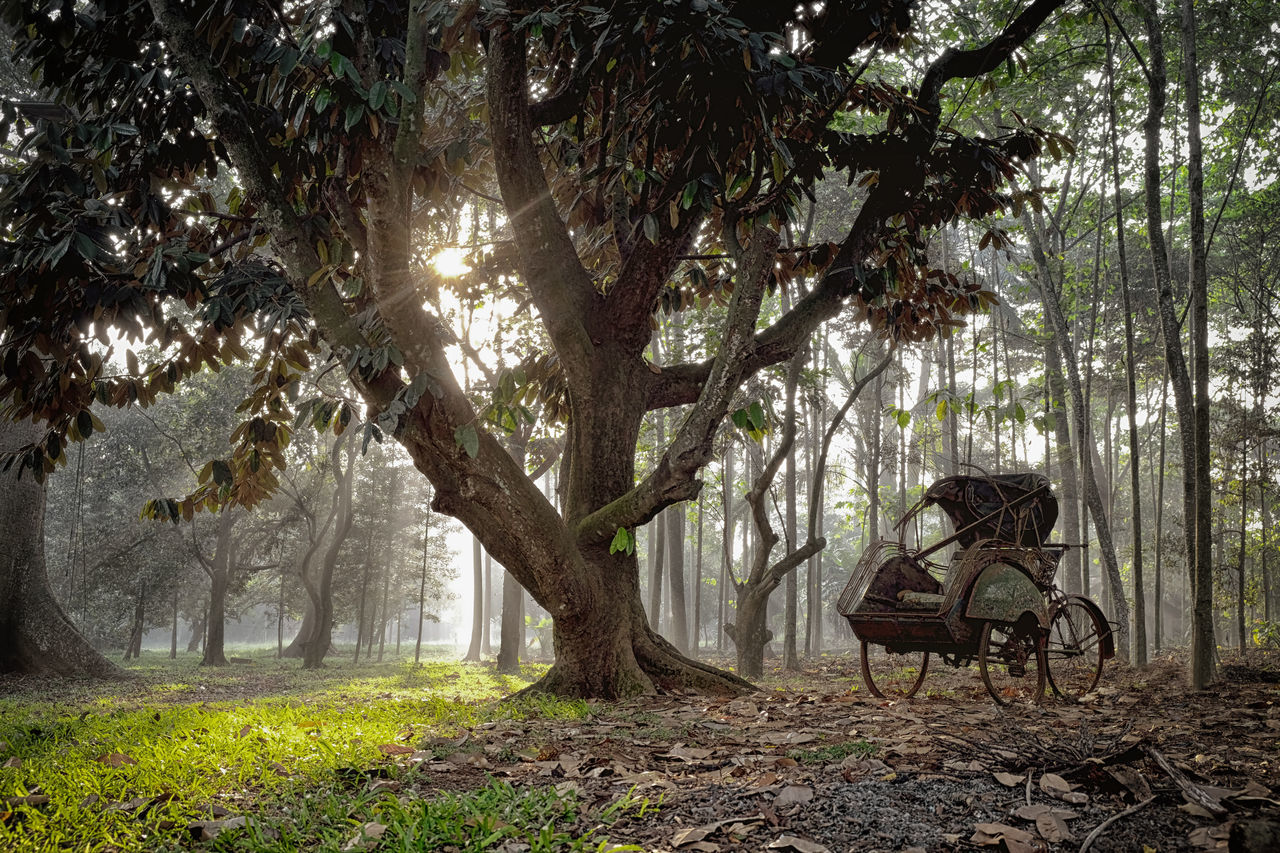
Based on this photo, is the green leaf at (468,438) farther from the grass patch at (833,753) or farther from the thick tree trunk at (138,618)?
the thick tree trunk at (138,618)

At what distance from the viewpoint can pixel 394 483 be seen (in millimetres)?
26719

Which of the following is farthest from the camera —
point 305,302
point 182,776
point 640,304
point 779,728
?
point 640,304

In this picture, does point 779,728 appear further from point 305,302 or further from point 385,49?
point 385,49

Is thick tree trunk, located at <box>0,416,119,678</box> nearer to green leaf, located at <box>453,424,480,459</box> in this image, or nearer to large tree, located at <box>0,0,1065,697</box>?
large tree, located at <box>0,0,1065,697</box>

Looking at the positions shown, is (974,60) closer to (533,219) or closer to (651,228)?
(651,228)

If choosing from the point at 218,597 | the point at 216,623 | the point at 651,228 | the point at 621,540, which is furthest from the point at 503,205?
the point at 216,623

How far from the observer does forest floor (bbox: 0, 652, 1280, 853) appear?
243 centimetres

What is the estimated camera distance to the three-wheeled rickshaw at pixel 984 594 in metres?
5.71

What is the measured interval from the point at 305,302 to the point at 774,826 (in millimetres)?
4215

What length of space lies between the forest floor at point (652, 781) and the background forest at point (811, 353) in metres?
1.75

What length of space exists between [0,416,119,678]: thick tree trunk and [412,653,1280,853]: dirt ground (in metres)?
10.1

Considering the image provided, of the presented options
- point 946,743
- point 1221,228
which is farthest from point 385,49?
point 1221,228

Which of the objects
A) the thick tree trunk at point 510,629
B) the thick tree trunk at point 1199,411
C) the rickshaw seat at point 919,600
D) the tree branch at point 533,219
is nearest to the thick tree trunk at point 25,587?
the thick tree trunk at point 510,629

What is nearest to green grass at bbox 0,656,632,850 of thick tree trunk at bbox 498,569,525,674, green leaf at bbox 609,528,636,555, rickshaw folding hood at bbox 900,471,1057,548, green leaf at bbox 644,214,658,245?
green leaf at bbox 609,528,636,555
